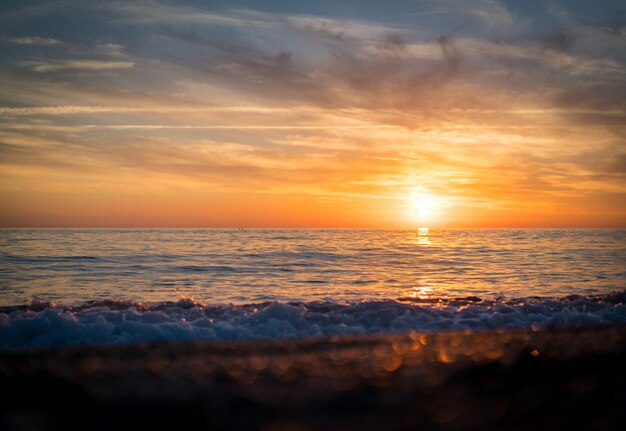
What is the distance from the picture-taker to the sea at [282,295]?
9578mm

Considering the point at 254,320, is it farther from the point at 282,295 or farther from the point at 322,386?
the point at 282,295

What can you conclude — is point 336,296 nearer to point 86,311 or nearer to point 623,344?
point 86,311

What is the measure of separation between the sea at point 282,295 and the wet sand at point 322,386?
1243 millimetres

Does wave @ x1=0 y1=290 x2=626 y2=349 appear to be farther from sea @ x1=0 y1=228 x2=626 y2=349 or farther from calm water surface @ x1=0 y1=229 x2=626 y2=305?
calm water surface @ x1=0 y1=229 x2=626 y2=305

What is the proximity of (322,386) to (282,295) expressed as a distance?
12.3 m

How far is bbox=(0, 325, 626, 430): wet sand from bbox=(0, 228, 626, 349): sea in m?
1.24

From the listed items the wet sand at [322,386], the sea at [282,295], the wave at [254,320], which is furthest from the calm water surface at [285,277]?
the wet sand at [322,386]

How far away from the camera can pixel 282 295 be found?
18141 millimetres

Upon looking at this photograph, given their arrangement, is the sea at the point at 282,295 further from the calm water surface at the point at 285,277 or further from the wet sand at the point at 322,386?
the wet sand at the point at 322,386

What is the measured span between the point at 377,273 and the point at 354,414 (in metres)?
21.0

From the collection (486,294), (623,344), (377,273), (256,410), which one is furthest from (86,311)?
(377,273)

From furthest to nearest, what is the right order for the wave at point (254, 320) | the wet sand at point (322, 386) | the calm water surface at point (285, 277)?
the calm water surface at point (285, 277) < the wave at point (254, 320) < the wet sand at point (322, 386)

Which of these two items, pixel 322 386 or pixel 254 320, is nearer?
pixel 322 386

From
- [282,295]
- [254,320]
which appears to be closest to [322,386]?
[254,320]
